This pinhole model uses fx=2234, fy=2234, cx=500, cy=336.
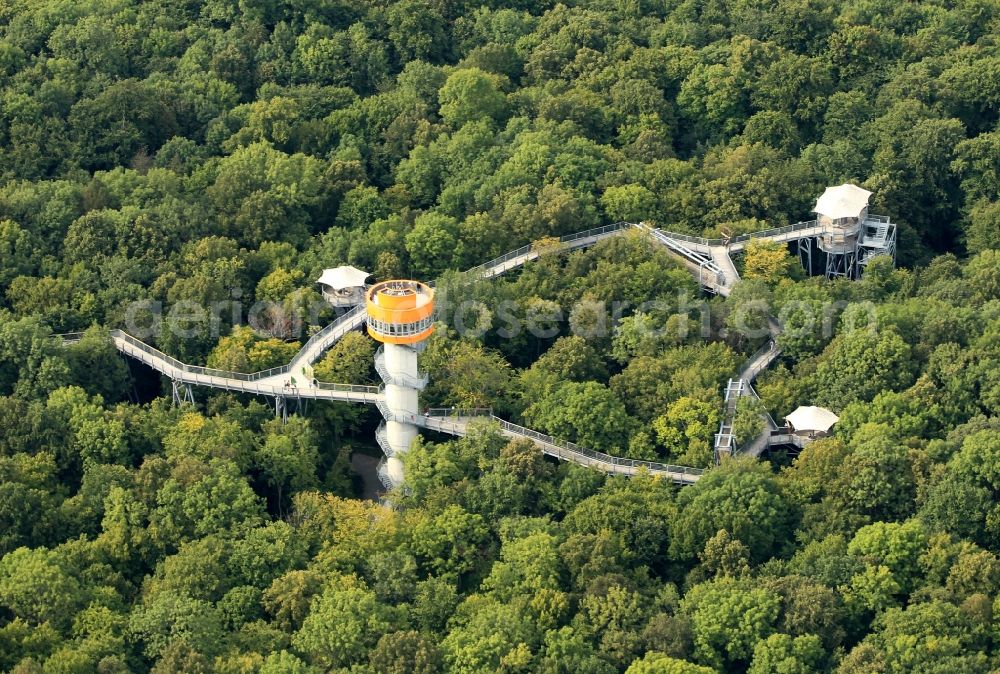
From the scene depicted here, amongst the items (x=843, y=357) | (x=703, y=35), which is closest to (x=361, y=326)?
(x=843, y=357)

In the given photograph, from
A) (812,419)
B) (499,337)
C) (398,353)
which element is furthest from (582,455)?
(812,419)

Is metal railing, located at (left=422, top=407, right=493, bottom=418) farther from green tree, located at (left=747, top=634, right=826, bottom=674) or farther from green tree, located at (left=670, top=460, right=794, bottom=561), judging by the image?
green tree, located at (left=747, top=634, right=826, bottom=674)

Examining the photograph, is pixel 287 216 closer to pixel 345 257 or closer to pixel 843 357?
pixel 345 257

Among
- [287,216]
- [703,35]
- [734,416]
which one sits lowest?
[734,416]

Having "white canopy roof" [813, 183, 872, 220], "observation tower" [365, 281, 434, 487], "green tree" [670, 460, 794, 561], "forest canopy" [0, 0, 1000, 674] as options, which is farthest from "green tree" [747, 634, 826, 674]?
"white canopy roof" [813, 183, 872, 220]

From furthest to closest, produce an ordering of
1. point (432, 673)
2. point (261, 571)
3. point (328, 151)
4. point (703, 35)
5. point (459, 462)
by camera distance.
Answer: point (703, 35)
point (328, 151)
point (459, 462)
point (261, 571)
point (432, 673)

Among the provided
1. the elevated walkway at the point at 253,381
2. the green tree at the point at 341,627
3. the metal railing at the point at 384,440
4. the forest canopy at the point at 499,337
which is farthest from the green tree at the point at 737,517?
the elevated walkway at the point at 253,381

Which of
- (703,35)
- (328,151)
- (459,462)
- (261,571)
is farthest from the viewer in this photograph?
(703,35)
